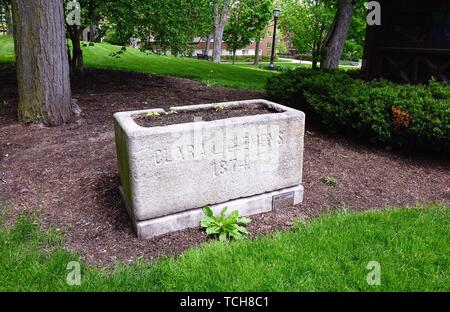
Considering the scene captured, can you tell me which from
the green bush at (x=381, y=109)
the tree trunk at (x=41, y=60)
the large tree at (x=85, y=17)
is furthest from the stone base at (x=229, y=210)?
the large tree at (x=85, y=17)

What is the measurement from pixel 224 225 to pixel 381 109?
3.51 m

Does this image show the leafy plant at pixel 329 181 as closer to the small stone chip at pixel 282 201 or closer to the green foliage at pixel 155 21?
the small stone chip at pixel 282 201

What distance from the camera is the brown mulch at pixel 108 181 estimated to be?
12.3 ft

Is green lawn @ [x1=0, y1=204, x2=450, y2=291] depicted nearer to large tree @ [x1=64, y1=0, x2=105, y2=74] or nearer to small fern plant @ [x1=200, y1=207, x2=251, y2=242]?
small fern plant @ [x1=200, y1=207, x2=251, y2=242]

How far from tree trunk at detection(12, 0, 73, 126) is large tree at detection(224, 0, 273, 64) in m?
31.9

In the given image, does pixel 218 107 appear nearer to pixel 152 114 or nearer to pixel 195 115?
pixel 195 115

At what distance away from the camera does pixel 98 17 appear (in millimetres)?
9148

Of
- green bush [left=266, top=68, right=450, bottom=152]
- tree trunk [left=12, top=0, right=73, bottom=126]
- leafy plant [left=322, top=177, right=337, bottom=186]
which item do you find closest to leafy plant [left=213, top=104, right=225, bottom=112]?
leafy plant [left=322, top=177, right=337, bottom=186]

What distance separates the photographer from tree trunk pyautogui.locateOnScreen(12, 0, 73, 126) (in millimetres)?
5816

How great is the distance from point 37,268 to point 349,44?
24.1 m

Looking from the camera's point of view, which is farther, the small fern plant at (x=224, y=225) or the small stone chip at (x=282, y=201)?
the small stone chip at (x=282, y=201)

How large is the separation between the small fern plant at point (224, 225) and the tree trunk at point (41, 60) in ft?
12.3

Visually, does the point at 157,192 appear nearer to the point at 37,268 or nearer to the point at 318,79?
the point at 37,268

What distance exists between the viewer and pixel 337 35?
341 inches
